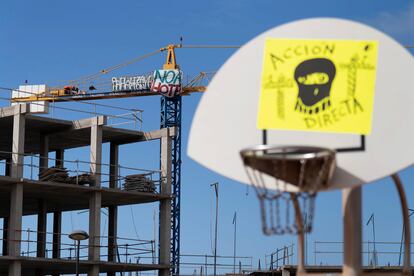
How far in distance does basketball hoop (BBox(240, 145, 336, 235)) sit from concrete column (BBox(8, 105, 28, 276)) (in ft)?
106

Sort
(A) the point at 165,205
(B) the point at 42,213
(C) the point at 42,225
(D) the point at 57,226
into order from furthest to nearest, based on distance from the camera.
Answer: (D) the point at 57,226 < (A) the point at 165,205 < (C) the point at 42,225 < (B) the point at 42,213

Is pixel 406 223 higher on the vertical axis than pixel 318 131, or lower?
lower

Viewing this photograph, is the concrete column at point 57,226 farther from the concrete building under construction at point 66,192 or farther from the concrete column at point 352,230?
the concrete column at point 352,230

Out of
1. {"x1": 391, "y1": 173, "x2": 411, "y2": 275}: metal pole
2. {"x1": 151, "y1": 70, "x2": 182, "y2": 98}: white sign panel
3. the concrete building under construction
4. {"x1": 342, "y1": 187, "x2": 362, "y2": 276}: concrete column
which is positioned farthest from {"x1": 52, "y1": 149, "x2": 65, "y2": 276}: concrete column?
{"x1": 151, "y1": 70, "x2": 182, "y2": 98}: white sign panel

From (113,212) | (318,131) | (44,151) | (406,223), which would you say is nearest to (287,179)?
(318,131)

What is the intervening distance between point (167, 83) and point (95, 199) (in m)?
51.4

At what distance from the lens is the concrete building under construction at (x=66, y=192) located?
45.1m

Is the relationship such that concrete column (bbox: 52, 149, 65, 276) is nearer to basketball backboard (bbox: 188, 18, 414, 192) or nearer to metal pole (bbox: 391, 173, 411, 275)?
metal pole (bbox: 391, 173, 411, 275)

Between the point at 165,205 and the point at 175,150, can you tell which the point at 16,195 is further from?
the point at 175,150

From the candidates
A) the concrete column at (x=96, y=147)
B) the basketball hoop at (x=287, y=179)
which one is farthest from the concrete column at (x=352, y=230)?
the concrete column at (x=96, y=147)

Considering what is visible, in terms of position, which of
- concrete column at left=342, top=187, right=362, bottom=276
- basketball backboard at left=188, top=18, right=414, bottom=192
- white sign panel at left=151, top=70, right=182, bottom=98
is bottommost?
concrete column at left=342, top=187, right=362, bottom=276

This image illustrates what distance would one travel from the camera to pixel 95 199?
47.7 meters

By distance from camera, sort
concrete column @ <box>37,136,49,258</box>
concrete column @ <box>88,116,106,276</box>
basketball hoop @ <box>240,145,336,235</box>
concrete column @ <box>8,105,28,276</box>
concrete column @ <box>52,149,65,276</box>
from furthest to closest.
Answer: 1. concrete column @ <box>52,149,65,276</box>
2. concrete column @ <box>37,136,49,258</box>
3. concrete column @ <box>88,116,106,276</box>
4. concrete column @ <box>8,105,28,276</box>
5. basketball hoop @ <box>240,145,336,235</box>

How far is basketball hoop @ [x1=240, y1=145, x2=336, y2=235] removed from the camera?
12.9 meters
